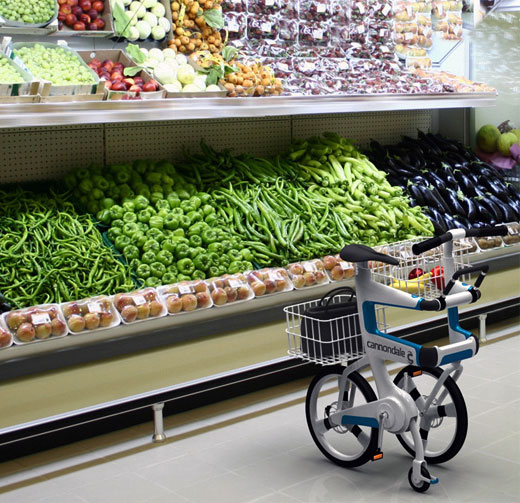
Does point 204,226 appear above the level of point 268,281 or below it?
above

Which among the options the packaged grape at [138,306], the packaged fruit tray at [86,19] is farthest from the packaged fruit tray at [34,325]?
the packaged fruit tray at [86,19]

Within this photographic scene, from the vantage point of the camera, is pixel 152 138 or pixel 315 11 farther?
pixel 315 11

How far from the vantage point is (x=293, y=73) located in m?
5.66

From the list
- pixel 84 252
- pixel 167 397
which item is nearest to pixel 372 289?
pixel 167 397

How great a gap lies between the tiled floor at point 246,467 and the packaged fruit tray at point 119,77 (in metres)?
1.83

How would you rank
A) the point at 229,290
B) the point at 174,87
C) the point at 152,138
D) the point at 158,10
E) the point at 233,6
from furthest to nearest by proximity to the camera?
the point at 233,6 < the point at 152,138 < the point at 158,10 < the point at 174,87 < the point at 229,290

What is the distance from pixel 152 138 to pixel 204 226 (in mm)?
953

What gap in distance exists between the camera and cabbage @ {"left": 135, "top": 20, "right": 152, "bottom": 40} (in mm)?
5064

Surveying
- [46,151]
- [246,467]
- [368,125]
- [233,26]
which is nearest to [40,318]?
[246,467]

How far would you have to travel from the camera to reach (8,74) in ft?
13.4

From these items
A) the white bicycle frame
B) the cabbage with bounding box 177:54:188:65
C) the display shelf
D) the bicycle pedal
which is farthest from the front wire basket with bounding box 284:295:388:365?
the cabbage with bounding box 177:54:188:65

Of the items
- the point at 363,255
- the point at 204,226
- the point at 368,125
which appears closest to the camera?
the point at 363,255

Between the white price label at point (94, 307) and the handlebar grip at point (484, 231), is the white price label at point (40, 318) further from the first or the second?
the handlebar grip at point (484, 231)

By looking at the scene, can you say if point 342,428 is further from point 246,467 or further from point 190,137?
Result: point 190,137
